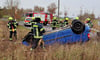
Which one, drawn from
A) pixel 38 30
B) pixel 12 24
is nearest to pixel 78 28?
pixel 38 30

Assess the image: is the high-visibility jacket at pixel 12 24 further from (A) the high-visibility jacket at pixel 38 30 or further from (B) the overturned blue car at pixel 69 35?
(A) the high-visibility jacket at pixel 38 30

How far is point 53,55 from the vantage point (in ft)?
10.8

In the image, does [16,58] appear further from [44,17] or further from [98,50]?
[44,17]

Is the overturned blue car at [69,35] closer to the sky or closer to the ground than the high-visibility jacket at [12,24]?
closer to the ground

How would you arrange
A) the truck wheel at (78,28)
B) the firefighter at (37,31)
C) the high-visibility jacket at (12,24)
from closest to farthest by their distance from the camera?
1. the firefighter at (37,31)
2. the truck wheel at (78,28)
3. the high-visibility jacket at (12,24)

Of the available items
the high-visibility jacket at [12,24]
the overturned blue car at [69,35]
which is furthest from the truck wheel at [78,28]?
the high-visibility jacket at [12,24]


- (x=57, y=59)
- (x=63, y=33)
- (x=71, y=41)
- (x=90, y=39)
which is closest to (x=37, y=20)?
(x=63, y=33)

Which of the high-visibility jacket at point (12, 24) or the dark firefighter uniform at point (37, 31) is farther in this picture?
the high-visibility jacket at point (12, 24)

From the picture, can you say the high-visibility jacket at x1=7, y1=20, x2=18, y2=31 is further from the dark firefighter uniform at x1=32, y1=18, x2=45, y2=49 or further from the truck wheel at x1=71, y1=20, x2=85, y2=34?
the truck wheel at x1=71, y1=20, x2=85, y2=34

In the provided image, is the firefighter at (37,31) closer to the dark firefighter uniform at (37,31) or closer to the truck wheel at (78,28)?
the dark firefighter uniform at (37,31)

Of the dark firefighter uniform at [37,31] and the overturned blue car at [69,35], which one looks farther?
the overturned blue car at [69,35]

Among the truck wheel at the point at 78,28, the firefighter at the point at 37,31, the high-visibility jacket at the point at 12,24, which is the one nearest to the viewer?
the firefighter at the point at 37,31

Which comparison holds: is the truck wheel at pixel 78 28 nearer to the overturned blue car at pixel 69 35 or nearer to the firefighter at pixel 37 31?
the overturned blue car at pixel 69 35

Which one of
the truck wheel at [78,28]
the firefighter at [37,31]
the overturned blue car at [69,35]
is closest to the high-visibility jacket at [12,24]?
the overturned blue car at [69,35]
